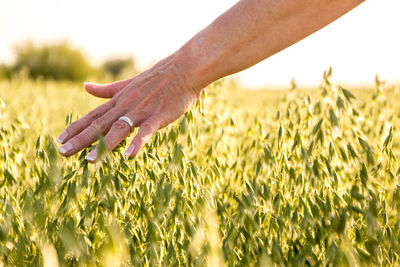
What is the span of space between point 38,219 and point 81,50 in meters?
20.3

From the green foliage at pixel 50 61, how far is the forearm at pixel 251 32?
1820 centimetres

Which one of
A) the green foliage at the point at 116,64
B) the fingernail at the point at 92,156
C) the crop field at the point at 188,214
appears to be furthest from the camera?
the green foliage at the point at 116,64

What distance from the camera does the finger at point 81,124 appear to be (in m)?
2.10

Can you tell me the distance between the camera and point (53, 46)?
66.3 ft

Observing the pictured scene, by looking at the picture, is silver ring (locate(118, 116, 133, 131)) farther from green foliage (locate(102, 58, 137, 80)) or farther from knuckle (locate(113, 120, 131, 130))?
green foliage (locate(102, 58, 137, 80))

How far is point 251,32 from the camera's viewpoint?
6.72 feet

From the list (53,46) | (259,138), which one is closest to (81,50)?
(53,46)

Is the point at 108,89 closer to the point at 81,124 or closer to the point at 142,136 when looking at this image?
the point at 81,124

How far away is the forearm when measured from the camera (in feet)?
6.66

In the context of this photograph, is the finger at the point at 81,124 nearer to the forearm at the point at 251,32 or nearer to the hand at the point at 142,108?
the hand at the point at 142,108

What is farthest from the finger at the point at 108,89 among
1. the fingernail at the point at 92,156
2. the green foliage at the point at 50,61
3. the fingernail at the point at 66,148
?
the green foliage at the point at 50,61

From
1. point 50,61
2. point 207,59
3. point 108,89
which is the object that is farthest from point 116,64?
point 207,59

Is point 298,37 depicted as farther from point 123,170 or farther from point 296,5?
point 123,170

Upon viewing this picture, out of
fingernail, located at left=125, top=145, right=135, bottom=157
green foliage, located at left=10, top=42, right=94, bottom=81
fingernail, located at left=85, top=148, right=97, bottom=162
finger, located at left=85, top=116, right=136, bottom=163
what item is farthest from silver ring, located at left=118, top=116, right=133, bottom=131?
green foliage, located at left=10, top=42, right=94, bottom=81
